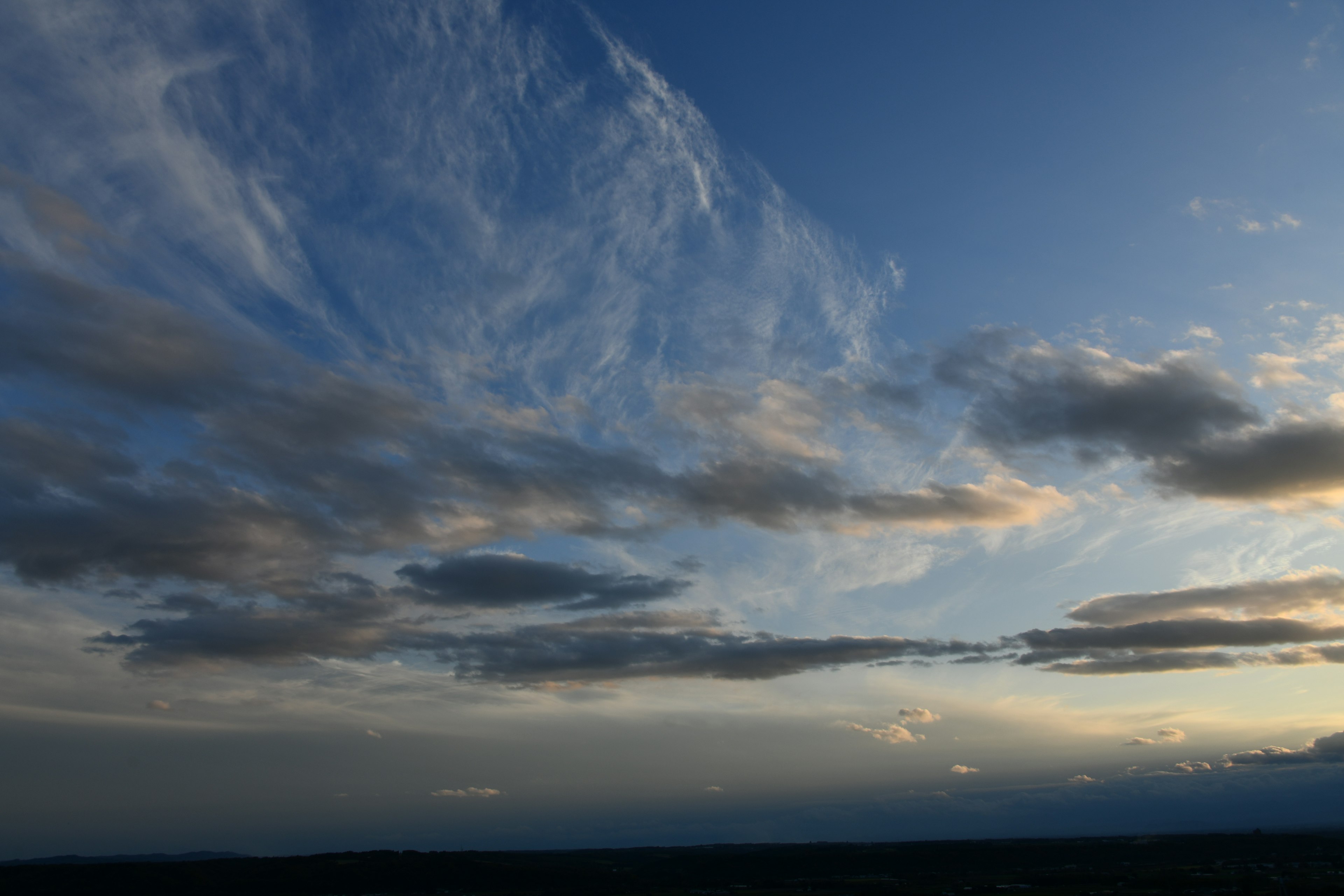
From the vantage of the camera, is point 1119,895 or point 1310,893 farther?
point 1119,895

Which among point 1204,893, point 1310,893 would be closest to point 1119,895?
point 1204,893

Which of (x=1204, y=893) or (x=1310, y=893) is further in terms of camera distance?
(x=1204, y=893)

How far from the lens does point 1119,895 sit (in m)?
200

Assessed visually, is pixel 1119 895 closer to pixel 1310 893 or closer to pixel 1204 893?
pixel 1204 893

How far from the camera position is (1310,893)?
169m

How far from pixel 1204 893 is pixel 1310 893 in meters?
34.8

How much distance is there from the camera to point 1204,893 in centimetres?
19925

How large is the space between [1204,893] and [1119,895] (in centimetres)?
2155
